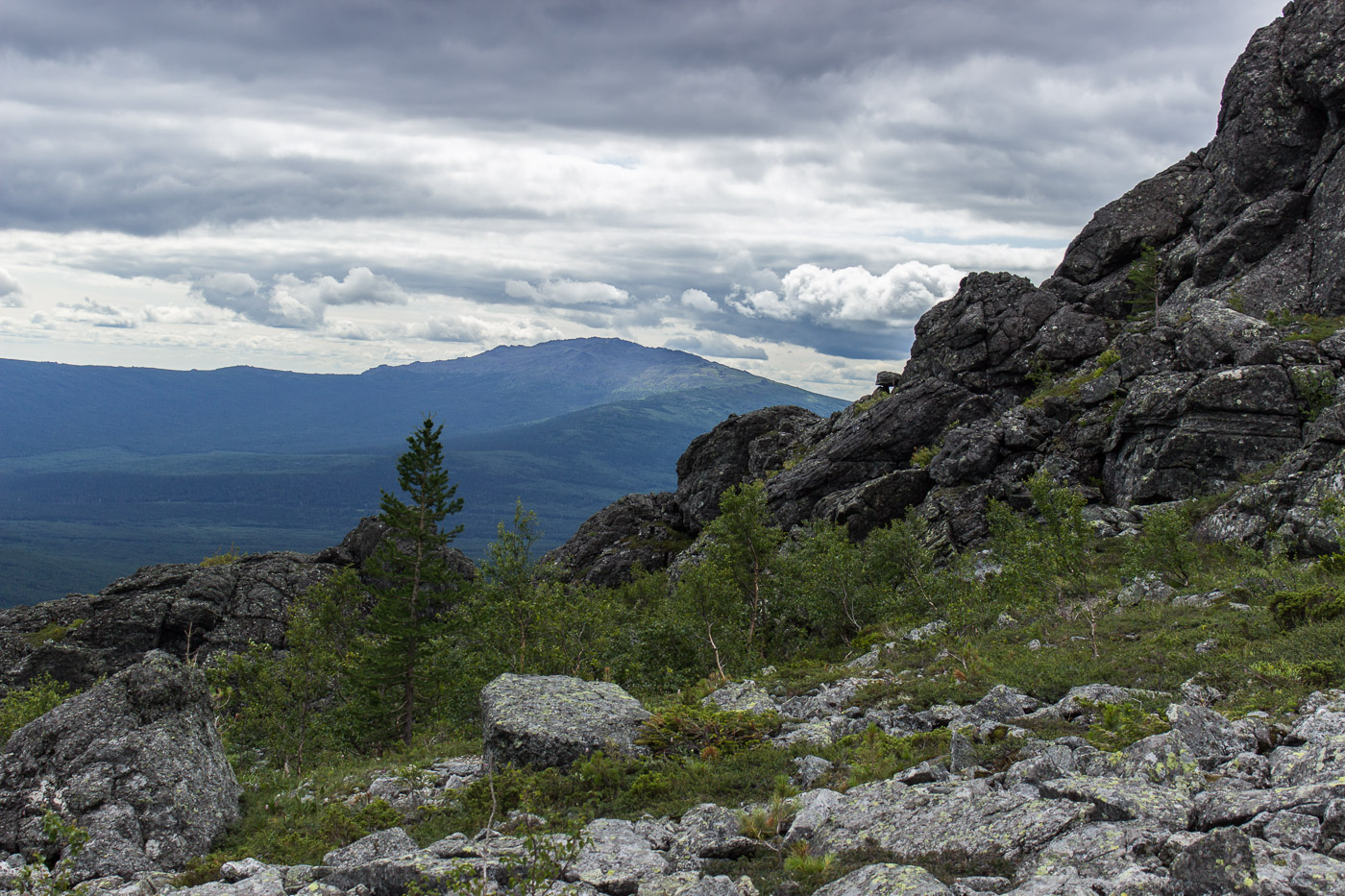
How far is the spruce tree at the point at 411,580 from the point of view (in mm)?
49281

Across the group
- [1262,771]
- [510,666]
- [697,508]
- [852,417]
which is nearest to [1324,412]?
[1262,771]

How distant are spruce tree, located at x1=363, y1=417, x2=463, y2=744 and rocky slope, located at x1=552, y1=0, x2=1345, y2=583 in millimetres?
33052

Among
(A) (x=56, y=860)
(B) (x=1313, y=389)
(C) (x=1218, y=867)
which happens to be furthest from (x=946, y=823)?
(B) (x=1313, y=389)

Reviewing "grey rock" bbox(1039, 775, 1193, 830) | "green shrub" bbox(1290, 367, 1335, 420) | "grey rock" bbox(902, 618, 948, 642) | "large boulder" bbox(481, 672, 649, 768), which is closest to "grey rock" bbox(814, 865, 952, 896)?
"grey rock" bbox(1039, 775, 1193, 830)

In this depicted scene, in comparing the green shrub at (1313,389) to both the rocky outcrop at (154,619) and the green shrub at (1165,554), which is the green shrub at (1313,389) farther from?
the rocky outcrop at (154,619)

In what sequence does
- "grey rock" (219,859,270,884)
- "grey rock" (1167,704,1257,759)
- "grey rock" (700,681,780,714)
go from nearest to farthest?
"grey rock" (1167,704,1257,759) → "grey rock" (219,859,270,884) → "grey rock" (700,681,780,714)

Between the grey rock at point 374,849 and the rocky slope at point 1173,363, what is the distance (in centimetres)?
2989

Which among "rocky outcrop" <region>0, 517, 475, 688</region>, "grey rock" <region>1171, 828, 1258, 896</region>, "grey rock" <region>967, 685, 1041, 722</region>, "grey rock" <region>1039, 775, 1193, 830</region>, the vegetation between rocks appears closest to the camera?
"grey rock" <region>1171, 828, 1258, 896</region>

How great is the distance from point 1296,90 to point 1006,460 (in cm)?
3550

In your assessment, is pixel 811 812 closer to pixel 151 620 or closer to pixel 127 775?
pixel 127 775

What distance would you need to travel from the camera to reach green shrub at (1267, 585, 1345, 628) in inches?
685

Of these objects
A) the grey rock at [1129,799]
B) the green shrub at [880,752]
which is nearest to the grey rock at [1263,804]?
the grey rock at [1129,799]

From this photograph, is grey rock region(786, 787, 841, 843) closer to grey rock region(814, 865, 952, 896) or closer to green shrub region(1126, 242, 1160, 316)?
grey rock region(814, 865, 952, 896)

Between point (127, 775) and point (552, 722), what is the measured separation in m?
8.62
